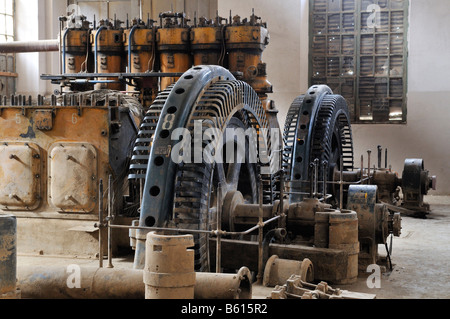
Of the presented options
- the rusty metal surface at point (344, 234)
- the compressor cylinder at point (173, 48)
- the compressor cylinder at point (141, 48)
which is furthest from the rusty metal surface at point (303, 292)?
the compressor cylinder at point (141, 48)

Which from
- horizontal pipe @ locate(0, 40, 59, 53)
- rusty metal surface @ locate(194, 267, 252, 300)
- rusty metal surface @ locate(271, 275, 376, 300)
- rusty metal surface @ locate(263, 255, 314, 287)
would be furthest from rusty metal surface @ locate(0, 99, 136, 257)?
horizontal pipe @ locate(0, 40, 59, 53)

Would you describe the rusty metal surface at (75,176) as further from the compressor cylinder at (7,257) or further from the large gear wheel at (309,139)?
the compressor cylinder at (7,257)

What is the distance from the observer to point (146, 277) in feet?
11.9

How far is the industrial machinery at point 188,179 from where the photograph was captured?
4695mm

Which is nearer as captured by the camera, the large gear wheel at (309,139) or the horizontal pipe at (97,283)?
the horizontal pipe at (97,283)

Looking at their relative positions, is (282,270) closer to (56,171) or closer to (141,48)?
(56,171)

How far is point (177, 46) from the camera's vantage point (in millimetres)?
9016

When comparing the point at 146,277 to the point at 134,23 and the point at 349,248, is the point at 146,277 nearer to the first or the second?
the point at 349,248

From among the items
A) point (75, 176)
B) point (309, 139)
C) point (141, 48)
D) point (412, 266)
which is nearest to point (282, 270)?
point (412, 266)

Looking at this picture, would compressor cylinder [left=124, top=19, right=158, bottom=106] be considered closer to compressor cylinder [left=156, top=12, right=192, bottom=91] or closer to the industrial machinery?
compressor cylinder [left=156, top=12, right=192, bottom=91]

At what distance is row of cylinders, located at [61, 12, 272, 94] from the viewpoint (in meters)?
8.91

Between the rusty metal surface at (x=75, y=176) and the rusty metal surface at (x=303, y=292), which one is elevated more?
the rusty metal surface at (x=75, y=176)

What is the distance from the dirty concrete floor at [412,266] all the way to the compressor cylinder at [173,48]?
145 inches

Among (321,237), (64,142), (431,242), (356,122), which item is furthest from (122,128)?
(356,122)
